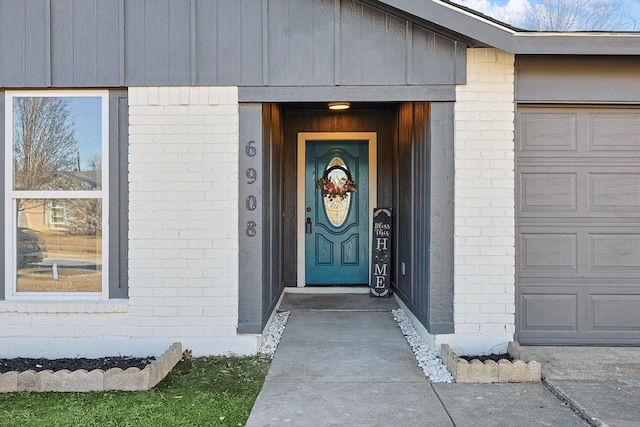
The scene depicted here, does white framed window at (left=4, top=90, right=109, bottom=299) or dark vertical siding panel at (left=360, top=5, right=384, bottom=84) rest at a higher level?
dark vertical siding panel at (left=360, top=5, right=384, bottom=84)

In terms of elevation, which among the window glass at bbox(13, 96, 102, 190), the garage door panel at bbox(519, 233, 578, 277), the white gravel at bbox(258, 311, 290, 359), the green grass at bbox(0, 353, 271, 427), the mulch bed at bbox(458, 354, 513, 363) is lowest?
the green grass at bbox(0, 353, 271, 427)

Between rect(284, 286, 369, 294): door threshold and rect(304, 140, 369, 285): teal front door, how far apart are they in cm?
8

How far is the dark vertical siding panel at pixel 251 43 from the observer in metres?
4.62

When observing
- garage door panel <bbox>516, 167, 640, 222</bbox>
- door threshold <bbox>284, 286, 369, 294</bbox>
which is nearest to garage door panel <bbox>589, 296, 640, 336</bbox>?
garage door panel <bbox>516, 167, 640, 222</bbox>

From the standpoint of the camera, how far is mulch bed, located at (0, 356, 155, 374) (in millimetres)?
4355

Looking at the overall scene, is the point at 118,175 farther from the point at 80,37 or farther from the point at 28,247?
the point at 80,37

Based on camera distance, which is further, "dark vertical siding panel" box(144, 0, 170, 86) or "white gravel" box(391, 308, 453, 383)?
"dark vertical siding panel" box(144, 0, 170, 86)

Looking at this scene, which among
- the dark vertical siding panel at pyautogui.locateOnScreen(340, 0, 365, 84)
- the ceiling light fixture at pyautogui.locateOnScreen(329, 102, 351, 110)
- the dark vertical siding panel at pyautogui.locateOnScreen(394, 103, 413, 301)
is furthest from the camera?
the ceiling light fixture at pyautogui.locateOnScreen(329, 102, 351, 110)

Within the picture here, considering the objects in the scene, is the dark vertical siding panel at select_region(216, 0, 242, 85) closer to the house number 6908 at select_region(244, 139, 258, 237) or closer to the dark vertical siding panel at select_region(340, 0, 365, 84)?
the house number 6908 at select_region(244, 139, 258, 237)

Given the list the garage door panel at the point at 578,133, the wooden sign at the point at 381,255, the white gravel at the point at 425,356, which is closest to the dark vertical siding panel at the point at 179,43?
the garage door panel at the point at 578,133

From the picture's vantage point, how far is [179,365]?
4453 millimetres

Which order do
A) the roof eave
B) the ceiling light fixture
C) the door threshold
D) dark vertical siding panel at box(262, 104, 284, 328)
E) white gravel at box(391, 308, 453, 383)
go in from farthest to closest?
the door threshold, the ceiling light fixture, dark vertical siding panel at box(262, 104, 284, 328), the roof eave, white gravel at box(391, 308, 453, 383)

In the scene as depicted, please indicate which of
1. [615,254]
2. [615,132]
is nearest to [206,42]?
[615,132]

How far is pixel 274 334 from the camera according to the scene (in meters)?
5.23
